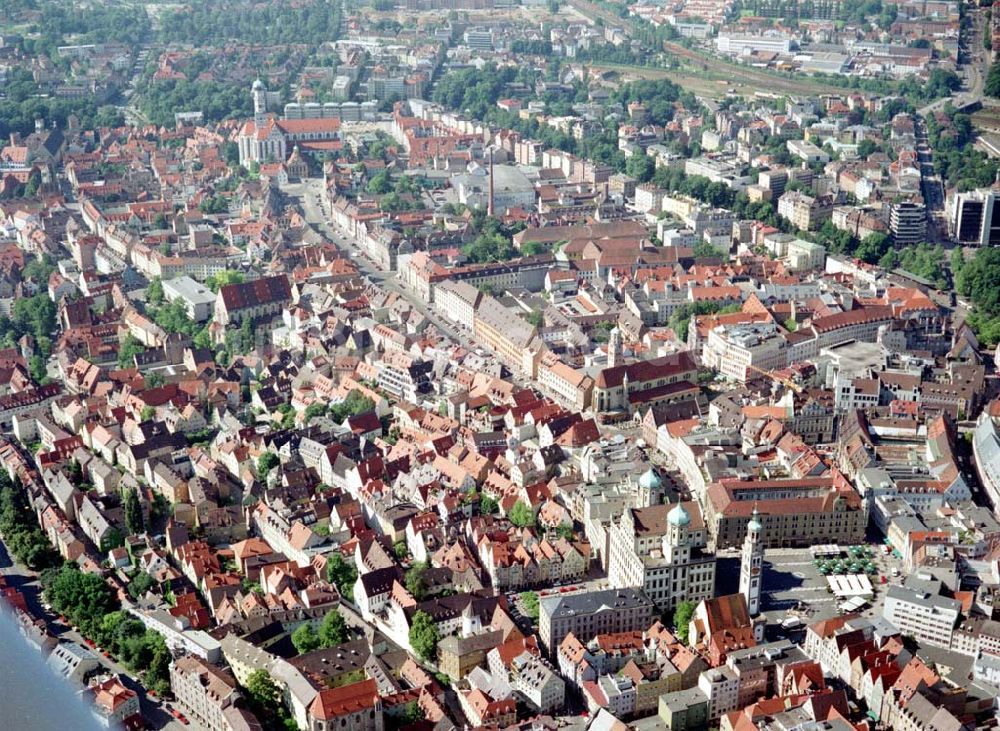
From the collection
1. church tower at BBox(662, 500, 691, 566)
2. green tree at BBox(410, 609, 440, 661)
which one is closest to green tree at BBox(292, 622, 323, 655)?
green tree at BBox(410, 609, 440, 661)

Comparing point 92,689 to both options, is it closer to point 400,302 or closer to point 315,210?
point 400,302

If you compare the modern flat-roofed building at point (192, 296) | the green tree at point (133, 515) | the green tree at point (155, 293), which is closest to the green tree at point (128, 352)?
the modern flat-roofed building at point (192, 296)

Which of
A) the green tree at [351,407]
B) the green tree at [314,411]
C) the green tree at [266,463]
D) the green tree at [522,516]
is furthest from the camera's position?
the green tree at [351,407]

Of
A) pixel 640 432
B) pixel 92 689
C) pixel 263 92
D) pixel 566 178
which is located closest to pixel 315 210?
pixel 566 178

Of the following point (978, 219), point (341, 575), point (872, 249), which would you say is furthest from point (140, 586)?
point (978, 219)

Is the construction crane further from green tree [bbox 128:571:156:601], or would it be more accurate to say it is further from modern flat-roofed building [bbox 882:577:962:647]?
green tree [bbox 128:571:156:601]

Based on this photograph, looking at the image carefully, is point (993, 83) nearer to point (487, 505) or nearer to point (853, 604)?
point (487, 505)

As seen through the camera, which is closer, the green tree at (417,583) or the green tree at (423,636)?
the green tree at (423,636)

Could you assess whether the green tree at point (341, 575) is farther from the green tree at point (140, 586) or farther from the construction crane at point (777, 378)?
the construction crane at point (777, 378)
